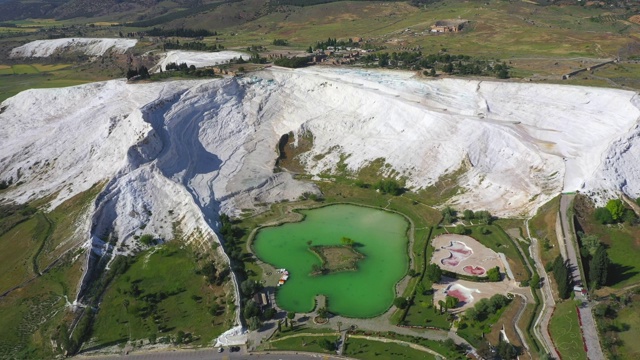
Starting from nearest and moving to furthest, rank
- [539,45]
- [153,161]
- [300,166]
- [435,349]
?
[435,349] < [153,161] < [300,166] < [539,45]

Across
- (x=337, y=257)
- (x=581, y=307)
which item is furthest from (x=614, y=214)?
(x=337, y=257)

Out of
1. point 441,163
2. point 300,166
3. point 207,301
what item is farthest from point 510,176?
point 207,301

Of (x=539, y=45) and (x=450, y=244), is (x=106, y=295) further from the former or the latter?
(x=539, y=45)

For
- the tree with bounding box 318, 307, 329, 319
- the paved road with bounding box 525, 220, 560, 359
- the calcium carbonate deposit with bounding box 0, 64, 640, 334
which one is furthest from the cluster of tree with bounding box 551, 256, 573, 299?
the tree with bounding box 318, 307, 329, 319

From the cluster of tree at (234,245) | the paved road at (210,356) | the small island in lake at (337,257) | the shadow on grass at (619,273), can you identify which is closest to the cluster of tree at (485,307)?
the shadow on grass at (619,273)

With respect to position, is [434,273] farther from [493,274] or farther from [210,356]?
[210,356]

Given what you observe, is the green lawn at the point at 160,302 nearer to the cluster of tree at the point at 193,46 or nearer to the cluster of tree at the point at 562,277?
the cluster of tree at the point at 562,277

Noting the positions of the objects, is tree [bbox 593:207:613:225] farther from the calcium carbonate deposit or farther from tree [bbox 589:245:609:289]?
tree [bbox 589:245:609:289]
